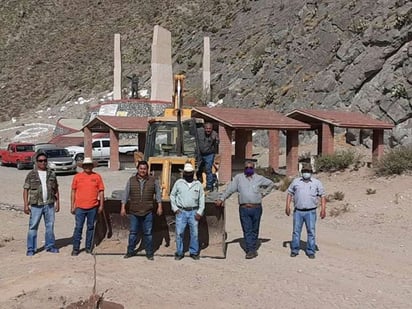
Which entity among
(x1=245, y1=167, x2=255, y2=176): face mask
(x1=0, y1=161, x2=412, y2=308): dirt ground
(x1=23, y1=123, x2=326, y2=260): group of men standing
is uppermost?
(x1=245, y1=167, x2=255, y2=176): face mask

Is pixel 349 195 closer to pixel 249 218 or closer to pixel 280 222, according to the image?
pixel 280 222

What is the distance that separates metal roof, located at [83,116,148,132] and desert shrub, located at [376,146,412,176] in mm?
14147

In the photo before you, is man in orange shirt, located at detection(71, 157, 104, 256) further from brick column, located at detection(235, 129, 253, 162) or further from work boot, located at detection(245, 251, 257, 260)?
brick column, located at detection(235, 129, 253, 162)

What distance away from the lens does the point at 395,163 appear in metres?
18.7

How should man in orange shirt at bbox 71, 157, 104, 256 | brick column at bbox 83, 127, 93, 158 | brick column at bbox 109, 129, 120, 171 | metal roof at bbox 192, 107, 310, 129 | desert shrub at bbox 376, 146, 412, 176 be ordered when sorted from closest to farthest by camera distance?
man in orange shirt at bbox 71, 157, 104, 256
desert shrub at bbox 376, 146, 412, 176
metal roof at bbox 192, 107, 310, 129
brick column at bbox 109, 129, 120, 171
brick column at bbox 83, 127, 93, 158

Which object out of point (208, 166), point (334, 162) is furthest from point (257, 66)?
point (208, 166)

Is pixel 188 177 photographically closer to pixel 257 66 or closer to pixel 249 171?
pixel 249 171

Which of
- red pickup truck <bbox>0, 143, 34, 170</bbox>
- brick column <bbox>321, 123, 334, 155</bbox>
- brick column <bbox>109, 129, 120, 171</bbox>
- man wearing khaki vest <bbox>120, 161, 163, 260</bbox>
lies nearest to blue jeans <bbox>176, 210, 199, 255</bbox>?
man wearing khaki vest <bbox>120, 161, 163, 260</bbox>

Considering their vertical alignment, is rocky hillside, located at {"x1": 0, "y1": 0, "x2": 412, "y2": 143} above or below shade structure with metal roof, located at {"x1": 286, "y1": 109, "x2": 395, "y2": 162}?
above

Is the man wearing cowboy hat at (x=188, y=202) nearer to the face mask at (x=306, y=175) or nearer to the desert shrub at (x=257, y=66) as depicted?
the face mask at (x=306, y=175)

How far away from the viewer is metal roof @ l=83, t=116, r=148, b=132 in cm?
3038

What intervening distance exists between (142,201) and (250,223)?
200cm

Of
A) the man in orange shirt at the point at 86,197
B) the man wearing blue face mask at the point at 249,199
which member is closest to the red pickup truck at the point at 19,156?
the man in orange shirt at the point at 86,197

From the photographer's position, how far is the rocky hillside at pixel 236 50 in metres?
33.2
